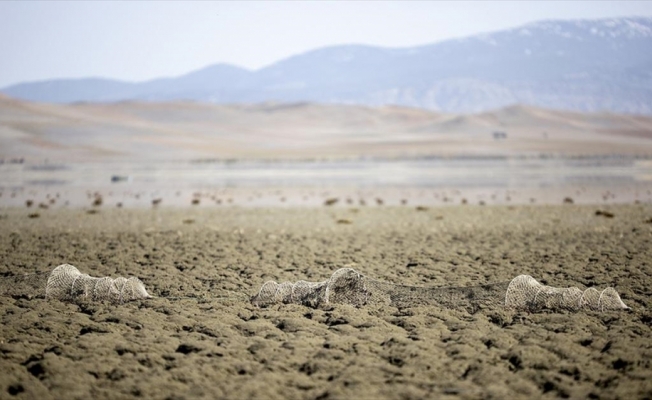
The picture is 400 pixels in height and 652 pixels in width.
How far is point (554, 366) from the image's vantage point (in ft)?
13.7

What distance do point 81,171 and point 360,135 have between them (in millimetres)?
49224

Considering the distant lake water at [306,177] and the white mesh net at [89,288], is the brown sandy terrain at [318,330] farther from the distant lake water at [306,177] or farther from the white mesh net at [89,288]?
the distant lake water at [306,177]

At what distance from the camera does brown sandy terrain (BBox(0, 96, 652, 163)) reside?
4434 centimetres

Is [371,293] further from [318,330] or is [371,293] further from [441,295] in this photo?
[318,330]

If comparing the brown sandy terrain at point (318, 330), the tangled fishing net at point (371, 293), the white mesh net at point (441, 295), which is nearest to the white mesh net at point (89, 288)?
the tangled fishing net at point (371, 293)

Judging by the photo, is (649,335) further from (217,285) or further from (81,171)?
(81,171)

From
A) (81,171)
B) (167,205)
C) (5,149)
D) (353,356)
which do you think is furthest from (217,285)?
(5,149)

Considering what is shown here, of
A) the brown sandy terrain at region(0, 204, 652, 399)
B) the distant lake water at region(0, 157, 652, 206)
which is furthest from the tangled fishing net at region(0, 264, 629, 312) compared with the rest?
the distant lake water at region(0, 157, 652, 206)

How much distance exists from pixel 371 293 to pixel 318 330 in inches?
43.8

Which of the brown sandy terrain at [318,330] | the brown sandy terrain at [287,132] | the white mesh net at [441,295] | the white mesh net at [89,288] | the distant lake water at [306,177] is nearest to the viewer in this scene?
the brown sandy terrain at [318,330]

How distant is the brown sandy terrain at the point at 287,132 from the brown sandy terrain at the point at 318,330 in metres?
31.3

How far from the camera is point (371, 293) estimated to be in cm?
603

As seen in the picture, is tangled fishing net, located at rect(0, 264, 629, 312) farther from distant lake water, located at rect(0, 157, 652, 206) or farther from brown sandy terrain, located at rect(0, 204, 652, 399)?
distant lake water, located at rect(0, 157, 652, 206)

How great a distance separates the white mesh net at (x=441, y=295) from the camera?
554cm
